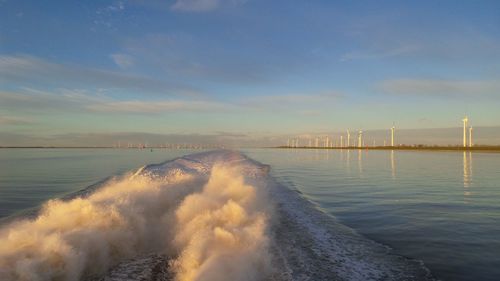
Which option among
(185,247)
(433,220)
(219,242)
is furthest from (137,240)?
(433,220)

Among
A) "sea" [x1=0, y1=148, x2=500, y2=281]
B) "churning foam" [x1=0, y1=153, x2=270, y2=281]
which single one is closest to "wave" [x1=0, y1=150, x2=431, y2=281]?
"churning foam" [x1=0, y1=153, x2=270, y2=281]

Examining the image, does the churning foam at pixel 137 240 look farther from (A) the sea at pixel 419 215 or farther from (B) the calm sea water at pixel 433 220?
(B) the calm sea water at pixel 433 220

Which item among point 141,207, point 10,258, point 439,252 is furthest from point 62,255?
point 439,252

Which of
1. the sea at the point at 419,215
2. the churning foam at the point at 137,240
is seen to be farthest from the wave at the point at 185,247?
the sea at the point at 419,215

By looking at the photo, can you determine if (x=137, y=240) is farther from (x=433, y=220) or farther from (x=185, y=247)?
(x=433, y=220)

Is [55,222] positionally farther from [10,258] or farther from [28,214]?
[28,214]

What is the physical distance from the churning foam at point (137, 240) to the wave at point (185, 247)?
2cm

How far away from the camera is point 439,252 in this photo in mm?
10273

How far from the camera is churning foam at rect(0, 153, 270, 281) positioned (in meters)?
7.42

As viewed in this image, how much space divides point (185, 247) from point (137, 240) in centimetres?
158

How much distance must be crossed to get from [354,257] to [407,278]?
1.55 m

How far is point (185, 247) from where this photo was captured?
9328mm

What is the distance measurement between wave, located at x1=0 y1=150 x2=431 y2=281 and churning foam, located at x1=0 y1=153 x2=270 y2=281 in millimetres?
22

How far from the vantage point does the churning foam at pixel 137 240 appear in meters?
7.42
